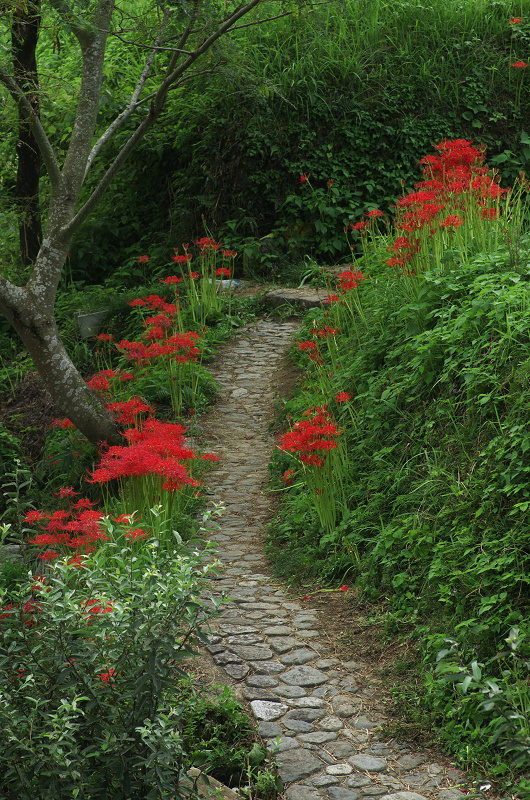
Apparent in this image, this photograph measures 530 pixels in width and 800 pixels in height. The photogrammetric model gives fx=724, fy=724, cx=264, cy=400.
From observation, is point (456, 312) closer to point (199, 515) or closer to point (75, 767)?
point (199, 515)

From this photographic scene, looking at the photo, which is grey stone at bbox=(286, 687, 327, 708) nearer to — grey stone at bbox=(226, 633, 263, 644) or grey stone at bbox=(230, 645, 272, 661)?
grey stone at bbox=(230, 645, 272, 661)

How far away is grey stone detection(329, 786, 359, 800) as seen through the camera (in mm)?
2723

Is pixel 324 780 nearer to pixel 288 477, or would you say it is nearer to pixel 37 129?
pixel 288 477

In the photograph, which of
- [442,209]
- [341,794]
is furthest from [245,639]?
[442,209]

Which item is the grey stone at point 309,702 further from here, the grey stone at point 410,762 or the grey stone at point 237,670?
the grey stone at point 410,762

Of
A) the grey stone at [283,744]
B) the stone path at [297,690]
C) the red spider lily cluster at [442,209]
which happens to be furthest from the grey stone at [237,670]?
the red spider lily cluster at [442,209]

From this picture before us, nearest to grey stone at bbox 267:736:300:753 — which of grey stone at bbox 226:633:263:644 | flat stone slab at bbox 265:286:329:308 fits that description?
grey stone at bbox 226:633:263:644

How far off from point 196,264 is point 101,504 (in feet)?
15.3

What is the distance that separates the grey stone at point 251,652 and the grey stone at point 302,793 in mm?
851

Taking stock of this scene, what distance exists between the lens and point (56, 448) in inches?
268

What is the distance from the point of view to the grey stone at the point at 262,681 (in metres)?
3.39

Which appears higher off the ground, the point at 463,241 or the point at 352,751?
the point at 463,241

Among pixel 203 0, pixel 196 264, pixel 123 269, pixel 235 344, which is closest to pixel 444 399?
pixel 203 0

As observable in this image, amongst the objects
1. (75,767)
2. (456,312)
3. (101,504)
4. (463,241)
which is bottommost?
(101,504)
